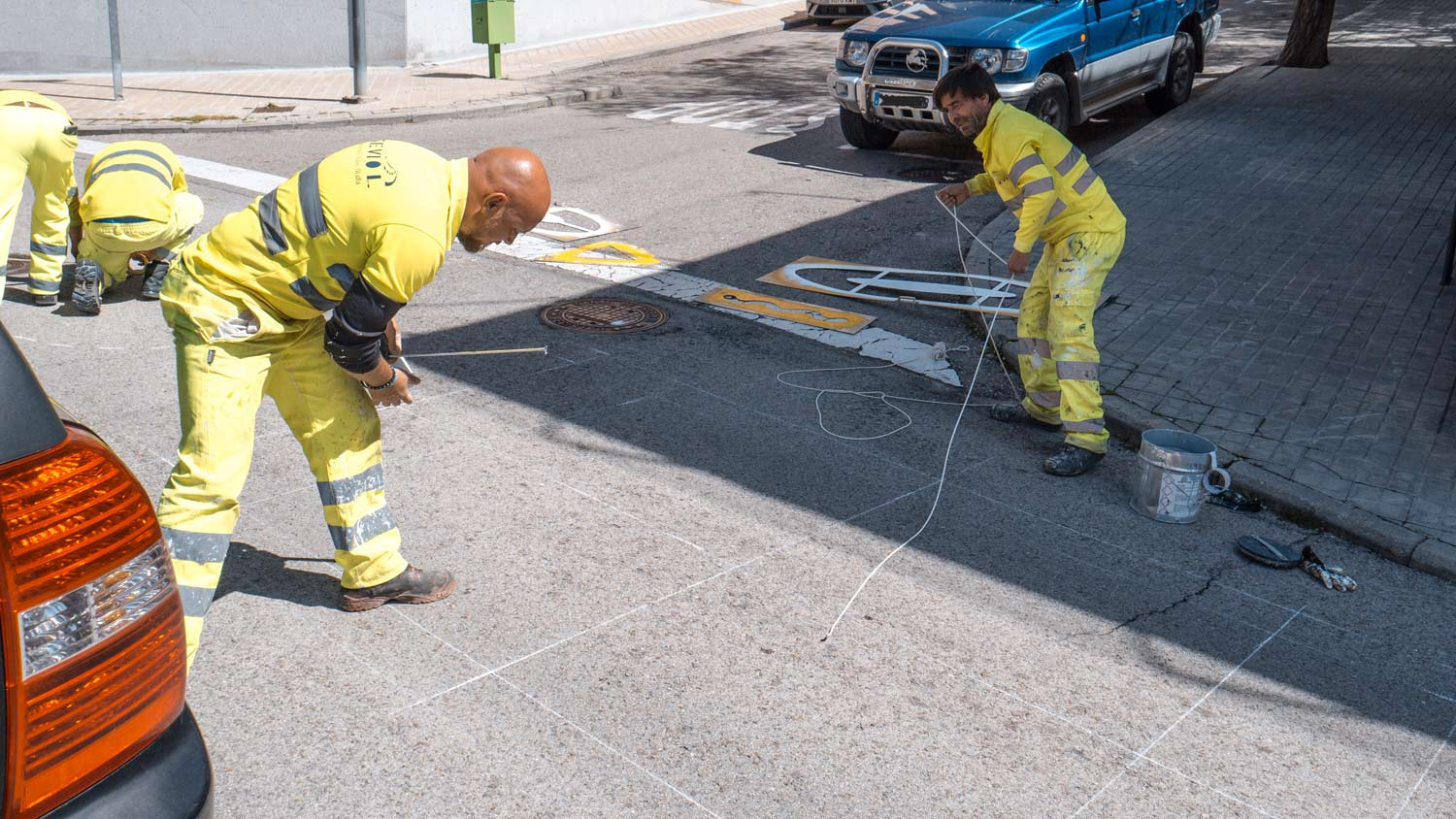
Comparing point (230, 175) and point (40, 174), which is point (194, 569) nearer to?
point (40, 174)

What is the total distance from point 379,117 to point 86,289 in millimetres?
7906

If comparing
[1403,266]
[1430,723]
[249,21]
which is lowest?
[1430,723]

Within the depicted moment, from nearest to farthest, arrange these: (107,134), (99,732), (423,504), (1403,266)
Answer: (99,732) → (423,504) → (1403,266) → (107,134)

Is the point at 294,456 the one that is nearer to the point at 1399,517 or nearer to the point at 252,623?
the point at 252,623

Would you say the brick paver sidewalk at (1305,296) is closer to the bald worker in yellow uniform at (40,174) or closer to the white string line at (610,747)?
the white string line at (610,747)

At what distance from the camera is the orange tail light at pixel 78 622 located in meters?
1.99

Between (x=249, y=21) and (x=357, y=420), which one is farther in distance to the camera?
(x=249, y=21)

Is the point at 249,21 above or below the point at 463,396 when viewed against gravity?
above

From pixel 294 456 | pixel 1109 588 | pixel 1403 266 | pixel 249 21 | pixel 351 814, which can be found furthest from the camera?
pixel 249 21

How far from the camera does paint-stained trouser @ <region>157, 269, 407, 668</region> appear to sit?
357 centimetres

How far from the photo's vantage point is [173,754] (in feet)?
7.45

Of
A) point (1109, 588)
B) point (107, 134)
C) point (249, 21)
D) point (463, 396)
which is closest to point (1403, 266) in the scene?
point (1109, 588)

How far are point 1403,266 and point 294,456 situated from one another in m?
7.97

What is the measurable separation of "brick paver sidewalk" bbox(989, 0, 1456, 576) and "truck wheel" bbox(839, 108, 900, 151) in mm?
2311
